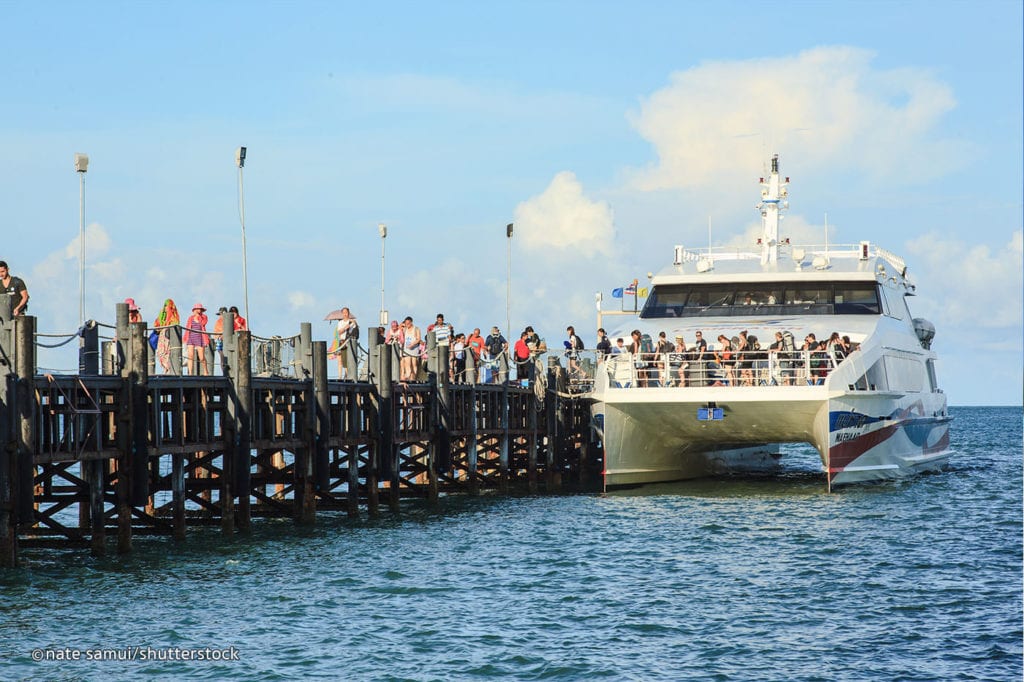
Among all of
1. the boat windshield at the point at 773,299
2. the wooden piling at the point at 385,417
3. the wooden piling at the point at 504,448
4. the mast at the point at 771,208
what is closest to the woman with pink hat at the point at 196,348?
the wooden piling at the point at 385,417

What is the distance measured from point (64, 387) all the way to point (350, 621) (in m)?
4.81

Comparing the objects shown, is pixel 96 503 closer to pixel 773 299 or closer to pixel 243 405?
pixel 243 405

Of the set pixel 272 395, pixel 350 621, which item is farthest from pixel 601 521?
pixel 350 621

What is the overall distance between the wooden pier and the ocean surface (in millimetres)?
720

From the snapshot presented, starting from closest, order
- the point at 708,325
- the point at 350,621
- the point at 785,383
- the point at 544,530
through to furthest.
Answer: the point at 350,621 < the point at 544,530 < the point at 785,383 < the point at 708,325

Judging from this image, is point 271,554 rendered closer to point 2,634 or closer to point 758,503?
point 2,634

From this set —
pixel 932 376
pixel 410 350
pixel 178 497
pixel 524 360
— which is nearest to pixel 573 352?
pixel 524 360

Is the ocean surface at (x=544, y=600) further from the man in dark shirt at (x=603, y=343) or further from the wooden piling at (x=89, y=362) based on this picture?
the man in dark shirt at (x=603, y=343)

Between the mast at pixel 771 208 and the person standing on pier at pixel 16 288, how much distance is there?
2125 centimetres

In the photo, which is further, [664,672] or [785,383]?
[785,383]

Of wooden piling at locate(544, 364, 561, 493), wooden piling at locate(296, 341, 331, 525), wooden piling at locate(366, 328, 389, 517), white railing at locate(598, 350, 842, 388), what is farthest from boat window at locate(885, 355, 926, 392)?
wooden piling at locate(296, 341, 331, 525)

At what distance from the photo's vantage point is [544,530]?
24.4m

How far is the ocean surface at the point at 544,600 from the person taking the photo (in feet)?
46.2

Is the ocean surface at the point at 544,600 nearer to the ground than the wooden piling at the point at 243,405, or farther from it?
nearer to the ground
